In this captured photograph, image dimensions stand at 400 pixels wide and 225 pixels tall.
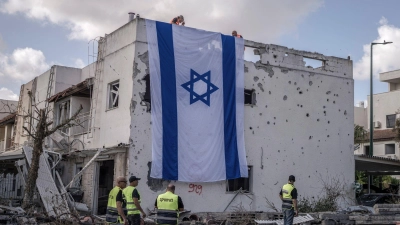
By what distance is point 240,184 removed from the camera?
20359 mm

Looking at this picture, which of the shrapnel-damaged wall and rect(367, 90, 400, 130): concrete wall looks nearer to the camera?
the shrapnel-damaged wall

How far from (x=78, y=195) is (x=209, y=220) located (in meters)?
5.86

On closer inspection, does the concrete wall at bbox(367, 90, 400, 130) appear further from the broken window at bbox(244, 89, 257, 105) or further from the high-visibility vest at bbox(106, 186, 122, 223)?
the high-visibility vest at bbox(106, 186, 122, 223)

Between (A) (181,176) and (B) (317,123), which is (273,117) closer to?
(B) (317,123)

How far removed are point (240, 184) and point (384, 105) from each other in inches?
1123

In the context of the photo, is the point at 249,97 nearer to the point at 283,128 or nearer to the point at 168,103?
the point at 283,128

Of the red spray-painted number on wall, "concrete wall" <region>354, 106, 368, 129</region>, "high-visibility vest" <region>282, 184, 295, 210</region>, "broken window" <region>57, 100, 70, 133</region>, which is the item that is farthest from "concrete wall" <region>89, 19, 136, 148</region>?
"concrete wall" <region>354, 106, 368, 129</region>

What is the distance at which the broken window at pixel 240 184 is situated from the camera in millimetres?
20172

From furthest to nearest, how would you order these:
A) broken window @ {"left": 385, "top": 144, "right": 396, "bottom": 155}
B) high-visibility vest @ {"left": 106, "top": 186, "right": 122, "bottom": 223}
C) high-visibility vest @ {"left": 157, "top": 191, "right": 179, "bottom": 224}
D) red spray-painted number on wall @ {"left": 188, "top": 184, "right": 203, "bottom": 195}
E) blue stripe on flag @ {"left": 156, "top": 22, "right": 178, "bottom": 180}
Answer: broken window @ {"left": 385, "top": 144, "right": 396, "bottom": 155}, red spray-painted number on wall @ {"left": 188, "top": 184, "right": 203, "bottom": 195}, blue stripe on flag @ {"left": 156, "top": 22, "right": 178, "bottom": 180}, high-visibility vest @ {"left": 106, "top": 186, "right": 122, "bottom": 223}, high-visibility vest @ {"left": 157, "top": 191, "right": 179, "bottom": 224}

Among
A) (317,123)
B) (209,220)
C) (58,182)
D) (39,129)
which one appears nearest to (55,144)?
(58,182)

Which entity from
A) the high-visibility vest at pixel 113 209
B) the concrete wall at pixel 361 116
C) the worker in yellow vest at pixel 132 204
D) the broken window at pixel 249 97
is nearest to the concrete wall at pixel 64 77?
the broken window at pixel 249 97

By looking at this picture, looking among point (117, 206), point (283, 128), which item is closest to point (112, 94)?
point (283, 128)

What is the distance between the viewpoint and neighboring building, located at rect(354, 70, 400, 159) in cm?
4003

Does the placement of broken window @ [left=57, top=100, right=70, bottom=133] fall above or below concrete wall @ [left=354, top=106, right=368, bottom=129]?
below
